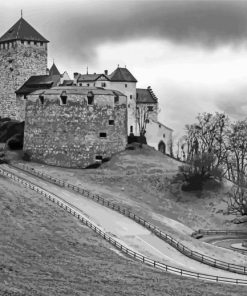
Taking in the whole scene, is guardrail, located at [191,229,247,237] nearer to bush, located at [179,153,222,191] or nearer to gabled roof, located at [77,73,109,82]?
bush, located at [179,153,222,191]

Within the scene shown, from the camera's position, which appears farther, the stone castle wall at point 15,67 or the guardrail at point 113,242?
the stone castle wall at point 15,67

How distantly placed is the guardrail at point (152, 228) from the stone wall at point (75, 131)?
5.67 metres

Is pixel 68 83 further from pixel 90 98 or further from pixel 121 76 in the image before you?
pixel 90 98

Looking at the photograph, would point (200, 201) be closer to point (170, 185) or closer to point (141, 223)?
point (170, 185)

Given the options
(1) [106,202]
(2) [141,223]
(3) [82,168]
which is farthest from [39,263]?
(3) [82,168]

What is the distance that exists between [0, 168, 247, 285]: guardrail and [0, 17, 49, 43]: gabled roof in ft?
101

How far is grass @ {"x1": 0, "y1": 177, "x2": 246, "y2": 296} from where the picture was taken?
39288 mm

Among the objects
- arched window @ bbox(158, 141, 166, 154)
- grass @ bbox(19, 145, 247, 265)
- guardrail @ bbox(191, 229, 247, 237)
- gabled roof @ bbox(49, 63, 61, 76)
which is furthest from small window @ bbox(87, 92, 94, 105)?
guardrail @ bbox(191, 229, 247, 237)

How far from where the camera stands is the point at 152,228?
65.2 m

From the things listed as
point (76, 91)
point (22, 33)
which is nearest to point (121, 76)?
point (76, 91)

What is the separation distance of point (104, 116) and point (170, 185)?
12954 mm

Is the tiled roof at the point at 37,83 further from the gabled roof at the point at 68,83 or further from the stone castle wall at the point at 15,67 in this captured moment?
the stone castle wall at the point at 15,67

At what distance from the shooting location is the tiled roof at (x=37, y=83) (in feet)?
329

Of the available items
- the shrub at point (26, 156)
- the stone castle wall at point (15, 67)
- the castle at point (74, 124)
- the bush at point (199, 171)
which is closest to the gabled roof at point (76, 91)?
the castle at point (74, 124)
